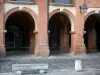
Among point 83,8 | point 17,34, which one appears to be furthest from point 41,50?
point 17,34

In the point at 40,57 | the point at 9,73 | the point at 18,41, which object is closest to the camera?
the point at 9,73

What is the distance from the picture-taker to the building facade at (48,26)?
26.8 metres

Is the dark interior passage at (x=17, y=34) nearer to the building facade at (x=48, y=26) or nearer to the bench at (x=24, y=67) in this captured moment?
the building facade at (x=48, y=26)

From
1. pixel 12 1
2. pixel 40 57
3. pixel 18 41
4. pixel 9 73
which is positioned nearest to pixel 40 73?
pixel 9 73

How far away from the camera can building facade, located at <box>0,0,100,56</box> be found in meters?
26.8

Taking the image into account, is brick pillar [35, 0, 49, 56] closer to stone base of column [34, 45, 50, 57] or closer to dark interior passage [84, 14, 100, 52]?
stone base of column [34, 45, 50, 57]

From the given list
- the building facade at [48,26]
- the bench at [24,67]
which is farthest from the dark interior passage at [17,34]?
the bench at [24,67]

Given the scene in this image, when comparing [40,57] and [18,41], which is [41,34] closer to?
[40,57]

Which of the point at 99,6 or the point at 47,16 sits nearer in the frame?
the point at 47,16

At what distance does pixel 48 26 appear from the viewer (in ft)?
96.3

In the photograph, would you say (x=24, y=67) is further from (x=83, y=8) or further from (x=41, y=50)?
(x=83, y=8)

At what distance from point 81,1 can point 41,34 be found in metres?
5.01

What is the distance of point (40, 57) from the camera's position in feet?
86.8

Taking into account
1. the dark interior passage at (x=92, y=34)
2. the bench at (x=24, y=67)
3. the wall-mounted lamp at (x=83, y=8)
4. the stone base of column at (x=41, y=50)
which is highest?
the wall-mounted lamp at (x=83, y=8)
